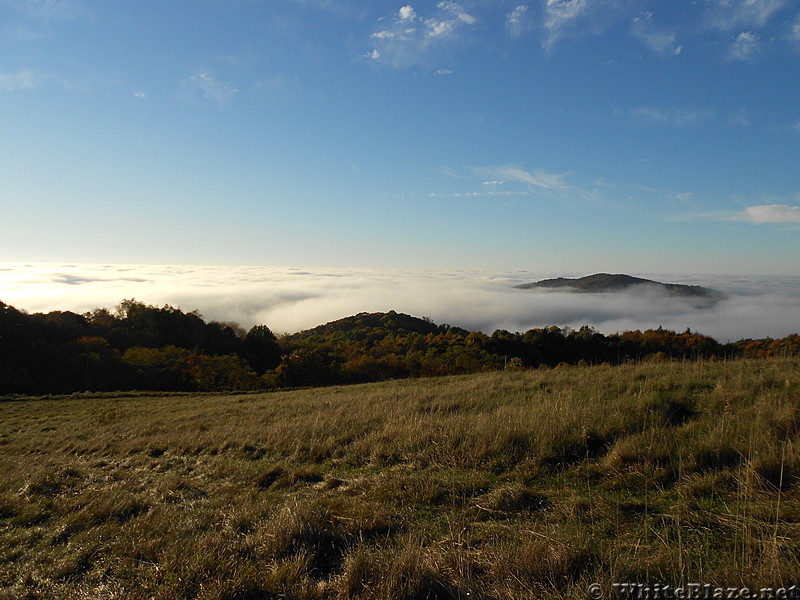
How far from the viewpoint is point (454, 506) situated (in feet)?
14.7

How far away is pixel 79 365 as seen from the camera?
5062 cm

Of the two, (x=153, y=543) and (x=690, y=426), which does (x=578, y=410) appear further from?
(x=153, y=543)

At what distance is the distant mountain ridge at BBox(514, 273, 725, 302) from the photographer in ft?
430

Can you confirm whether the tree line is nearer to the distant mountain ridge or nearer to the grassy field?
the grassy field

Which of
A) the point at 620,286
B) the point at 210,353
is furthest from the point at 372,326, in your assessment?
the point at 620,286

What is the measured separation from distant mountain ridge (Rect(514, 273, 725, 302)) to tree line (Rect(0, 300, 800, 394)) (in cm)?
8525

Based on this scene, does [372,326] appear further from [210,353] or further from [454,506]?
[454,506]

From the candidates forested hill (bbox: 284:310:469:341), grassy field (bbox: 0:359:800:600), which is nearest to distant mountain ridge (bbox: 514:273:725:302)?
forested hill (bbox: 284:310:469:341)

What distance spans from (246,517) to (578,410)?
17.7 ft

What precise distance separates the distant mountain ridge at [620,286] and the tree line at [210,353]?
8525 cm

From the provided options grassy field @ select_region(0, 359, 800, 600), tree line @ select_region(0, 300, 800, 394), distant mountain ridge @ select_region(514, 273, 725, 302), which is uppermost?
distant mountain ridge @ select_region(514, 273, 725, 302)

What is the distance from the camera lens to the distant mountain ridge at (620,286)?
131000mm

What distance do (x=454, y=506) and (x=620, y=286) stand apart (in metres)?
178

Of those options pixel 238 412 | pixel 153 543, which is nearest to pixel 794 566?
pixel 153 543
